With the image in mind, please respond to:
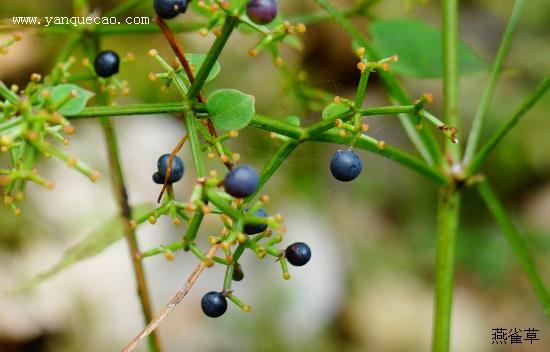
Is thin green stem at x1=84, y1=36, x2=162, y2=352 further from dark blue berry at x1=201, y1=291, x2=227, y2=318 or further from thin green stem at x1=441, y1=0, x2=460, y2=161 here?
thin green stem at x1=441, y1=0, x2=460, y2=161

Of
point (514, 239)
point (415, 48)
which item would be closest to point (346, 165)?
point (514, 239)

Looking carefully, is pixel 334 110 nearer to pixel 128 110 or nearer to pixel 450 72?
pixel 128 110

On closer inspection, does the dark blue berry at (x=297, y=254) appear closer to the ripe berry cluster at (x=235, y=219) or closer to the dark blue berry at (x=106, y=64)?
the ripe berry cluster at (x=235, y=219)

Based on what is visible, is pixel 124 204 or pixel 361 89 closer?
pixel 361 89

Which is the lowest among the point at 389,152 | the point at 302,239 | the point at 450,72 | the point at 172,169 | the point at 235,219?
the point at 235,219

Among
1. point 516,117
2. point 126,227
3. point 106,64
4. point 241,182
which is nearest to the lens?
point 241,182

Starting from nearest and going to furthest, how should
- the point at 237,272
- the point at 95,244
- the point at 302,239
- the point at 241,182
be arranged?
the point at 241,182
the point at 237,272
the point at 95,244
the point at 302,239

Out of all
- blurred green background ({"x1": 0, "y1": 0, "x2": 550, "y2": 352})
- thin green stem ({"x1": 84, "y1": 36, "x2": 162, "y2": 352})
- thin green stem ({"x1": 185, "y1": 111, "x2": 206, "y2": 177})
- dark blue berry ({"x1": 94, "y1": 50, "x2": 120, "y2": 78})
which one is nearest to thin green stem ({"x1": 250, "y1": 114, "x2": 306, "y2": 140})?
thin green stem ({"x1": 185, "y1": 111, "x2": 206, "y2": 177})

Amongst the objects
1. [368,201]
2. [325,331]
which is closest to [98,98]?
[325,331]
